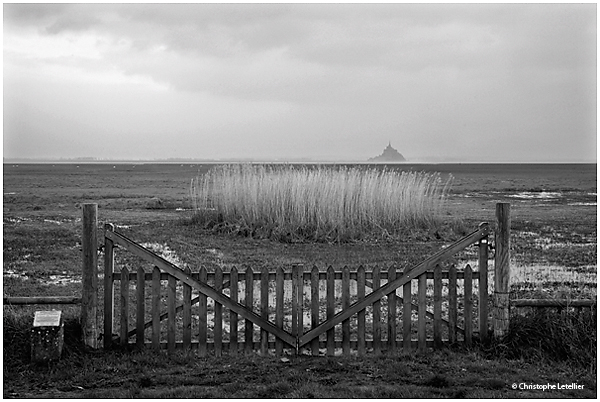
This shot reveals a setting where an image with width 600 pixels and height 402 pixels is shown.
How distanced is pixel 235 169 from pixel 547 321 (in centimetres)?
1144

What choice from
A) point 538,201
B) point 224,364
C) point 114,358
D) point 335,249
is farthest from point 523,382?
point 538,201

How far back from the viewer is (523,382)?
221 inches

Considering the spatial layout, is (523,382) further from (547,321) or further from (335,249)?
(335,249)

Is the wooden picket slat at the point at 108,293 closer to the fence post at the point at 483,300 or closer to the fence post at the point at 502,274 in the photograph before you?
the fence post at the point at 483,300

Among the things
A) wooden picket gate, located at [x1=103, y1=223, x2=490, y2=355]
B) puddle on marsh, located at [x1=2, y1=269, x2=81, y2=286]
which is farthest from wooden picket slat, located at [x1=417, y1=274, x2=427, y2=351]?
puddle on marsh, located at [x1=2, y1=269, x2=81, y2=286]

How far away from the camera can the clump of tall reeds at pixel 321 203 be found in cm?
1493

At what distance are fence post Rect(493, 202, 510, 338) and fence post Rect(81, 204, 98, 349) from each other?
12.0 feet

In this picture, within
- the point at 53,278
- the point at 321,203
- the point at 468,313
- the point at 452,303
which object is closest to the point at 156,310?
the point at 452,303

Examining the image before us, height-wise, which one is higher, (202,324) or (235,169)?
(235,169)

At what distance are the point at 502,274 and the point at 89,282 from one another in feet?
12.4

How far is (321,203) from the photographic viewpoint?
1509 centimetres

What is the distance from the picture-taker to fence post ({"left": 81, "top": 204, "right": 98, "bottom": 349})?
620cm

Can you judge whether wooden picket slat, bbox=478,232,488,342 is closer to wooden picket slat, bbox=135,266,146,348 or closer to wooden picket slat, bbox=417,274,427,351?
wooden picket slat, bbox=417,274,427,351

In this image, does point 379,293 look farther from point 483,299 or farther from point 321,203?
point 321,203
